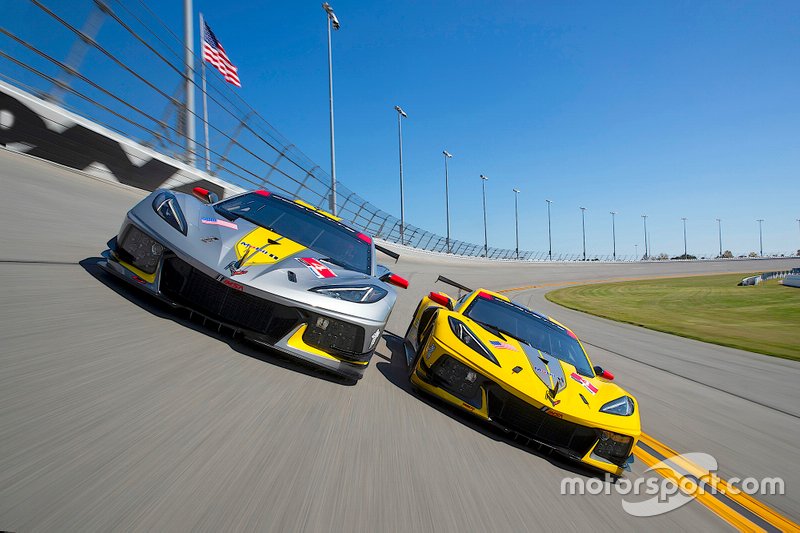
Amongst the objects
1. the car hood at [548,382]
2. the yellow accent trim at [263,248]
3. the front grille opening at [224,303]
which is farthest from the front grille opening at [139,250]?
the car hood at [548,382]

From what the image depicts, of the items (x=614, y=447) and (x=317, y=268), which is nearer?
(x=614, y=447)

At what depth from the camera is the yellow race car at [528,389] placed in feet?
10.6

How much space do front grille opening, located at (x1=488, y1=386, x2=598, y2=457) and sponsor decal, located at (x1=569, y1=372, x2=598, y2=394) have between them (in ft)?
1.77

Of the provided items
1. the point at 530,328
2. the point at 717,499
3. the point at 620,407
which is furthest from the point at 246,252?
the point at 717,499

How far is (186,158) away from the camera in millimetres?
12133

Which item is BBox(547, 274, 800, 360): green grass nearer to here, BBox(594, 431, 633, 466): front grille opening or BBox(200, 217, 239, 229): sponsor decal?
BBox(594, 431, 633, 466): front grille opening

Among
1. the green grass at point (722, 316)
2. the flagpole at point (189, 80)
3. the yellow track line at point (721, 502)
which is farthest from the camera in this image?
the flagpole at point (189, 80)

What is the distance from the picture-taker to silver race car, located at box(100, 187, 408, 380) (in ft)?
10.2

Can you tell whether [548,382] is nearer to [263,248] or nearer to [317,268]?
[317,268]

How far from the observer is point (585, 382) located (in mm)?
3812

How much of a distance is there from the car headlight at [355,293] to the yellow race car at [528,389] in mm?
647

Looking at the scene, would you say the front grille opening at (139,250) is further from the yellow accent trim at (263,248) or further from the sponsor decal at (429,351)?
the sponsor decal at (429,351)

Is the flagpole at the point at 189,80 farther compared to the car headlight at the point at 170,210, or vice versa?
the flagpole at the point at 189,80

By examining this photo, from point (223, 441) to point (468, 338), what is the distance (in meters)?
2.18
